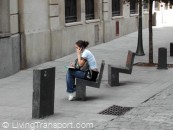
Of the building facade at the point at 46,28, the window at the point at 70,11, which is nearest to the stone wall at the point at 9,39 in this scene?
the building facade at the point at 46,28

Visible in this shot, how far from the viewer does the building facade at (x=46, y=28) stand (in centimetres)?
1362

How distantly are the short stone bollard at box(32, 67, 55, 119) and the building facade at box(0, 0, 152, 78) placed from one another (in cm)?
500

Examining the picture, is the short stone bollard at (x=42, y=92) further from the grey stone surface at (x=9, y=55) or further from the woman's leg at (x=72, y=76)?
the grey stone surface at (x=9, y=55)

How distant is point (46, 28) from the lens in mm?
16500

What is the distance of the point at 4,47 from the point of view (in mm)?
13203

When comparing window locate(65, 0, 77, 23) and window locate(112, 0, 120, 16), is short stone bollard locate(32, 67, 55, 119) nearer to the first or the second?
window locate(65, 0, 77, 23)

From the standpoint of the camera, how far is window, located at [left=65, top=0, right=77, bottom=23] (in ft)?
63.5

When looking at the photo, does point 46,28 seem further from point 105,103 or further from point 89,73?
point 105,103

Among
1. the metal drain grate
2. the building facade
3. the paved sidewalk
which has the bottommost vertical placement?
the metal drain grate

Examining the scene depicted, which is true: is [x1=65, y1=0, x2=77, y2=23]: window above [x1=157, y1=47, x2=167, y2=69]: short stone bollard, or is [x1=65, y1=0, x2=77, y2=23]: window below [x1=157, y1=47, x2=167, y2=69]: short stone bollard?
above

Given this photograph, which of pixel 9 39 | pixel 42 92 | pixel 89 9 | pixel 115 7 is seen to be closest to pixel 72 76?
pixel 42 92

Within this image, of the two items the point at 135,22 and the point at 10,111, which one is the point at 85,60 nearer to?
the point at 10,111

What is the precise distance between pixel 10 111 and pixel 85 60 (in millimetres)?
2155

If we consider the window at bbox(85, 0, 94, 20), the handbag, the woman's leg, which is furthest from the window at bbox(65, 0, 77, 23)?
the woman's leg
